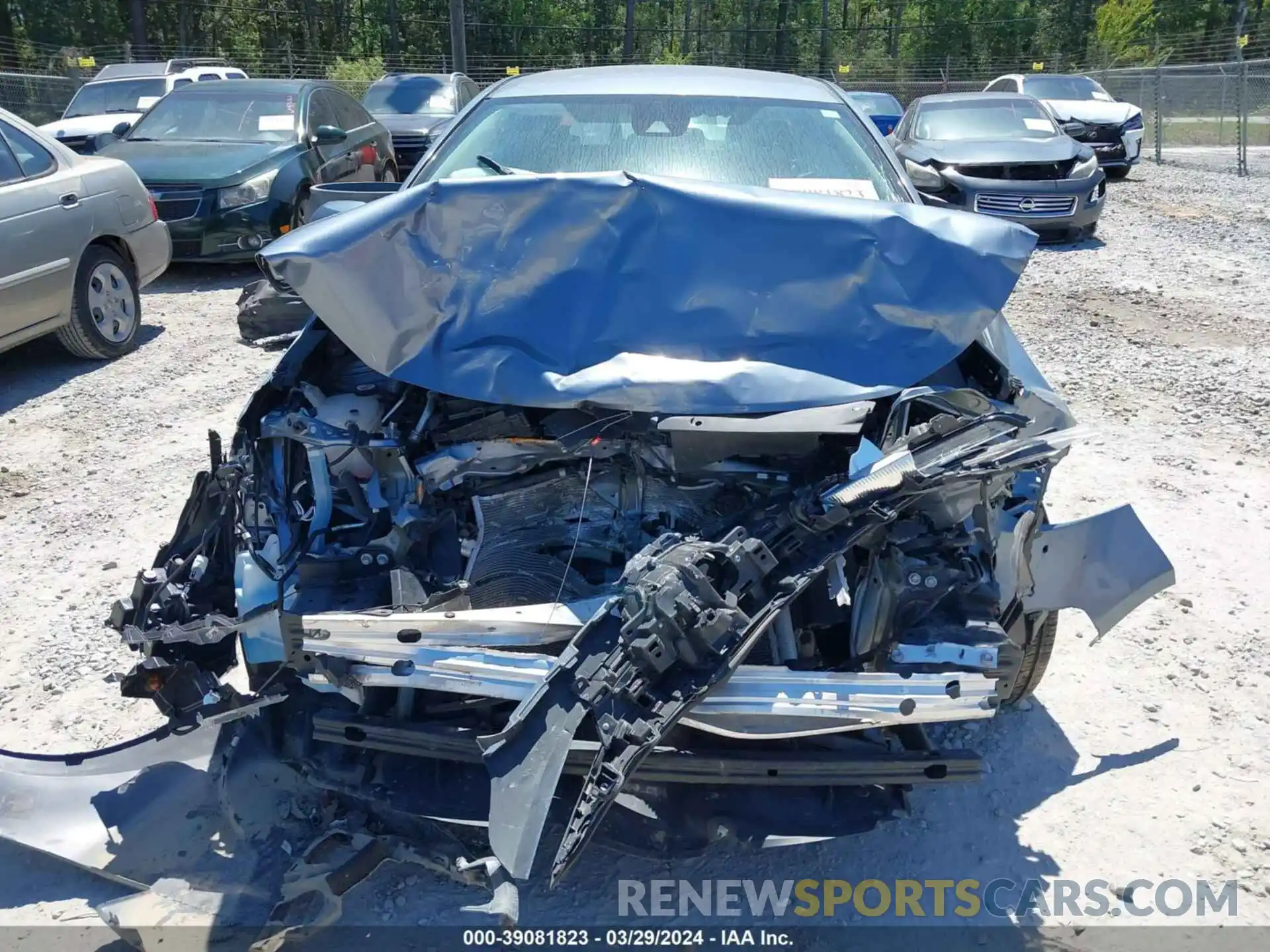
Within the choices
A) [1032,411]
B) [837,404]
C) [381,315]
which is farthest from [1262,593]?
[381,315]

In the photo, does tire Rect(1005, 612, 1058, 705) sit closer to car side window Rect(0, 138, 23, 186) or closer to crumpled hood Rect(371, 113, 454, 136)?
car side window Rect(0, 138, 23, 186)

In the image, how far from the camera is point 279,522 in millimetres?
2576

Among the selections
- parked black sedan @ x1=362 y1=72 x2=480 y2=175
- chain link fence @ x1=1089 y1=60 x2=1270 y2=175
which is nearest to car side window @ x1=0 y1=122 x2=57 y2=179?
parked black sedan @ x1=362 y1=72 x2=480 y2=175

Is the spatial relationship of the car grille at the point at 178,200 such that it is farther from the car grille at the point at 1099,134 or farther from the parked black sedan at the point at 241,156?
the car grille at the point at 1099,134

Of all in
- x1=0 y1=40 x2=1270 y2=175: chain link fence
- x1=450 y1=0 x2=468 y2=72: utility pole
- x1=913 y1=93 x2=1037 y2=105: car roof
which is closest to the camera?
x1=913 y1=93 x2=1037 y2=105: car roof

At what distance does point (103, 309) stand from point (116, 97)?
8.98m

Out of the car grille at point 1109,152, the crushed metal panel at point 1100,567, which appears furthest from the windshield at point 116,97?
the crushed metal panel at point 1100,567

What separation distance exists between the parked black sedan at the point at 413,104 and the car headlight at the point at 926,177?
622cm

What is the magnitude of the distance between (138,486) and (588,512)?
301 cm

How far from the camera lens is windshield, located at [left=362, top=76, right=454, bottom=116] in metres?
14.1

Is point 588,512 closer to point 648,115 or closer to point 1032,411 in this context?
Answer: point 1032,411

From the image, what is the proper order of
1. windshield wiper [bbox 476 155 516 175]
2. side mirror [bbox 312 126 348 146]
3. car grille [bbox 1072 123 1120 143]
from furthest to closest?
car grille [bbox 1072 123 1120 143] < side mirror [bbox 312 126 348 146] < windshield wiper [bbox 476 155 516 175]

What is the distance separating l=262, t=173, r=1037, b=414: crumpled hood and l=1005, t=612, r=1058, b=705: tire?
95 cm

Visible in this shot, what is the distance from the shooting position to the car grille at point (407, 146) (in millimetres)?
13164
